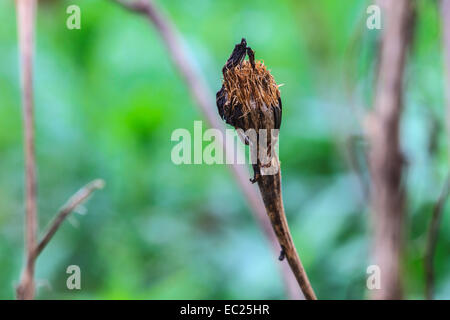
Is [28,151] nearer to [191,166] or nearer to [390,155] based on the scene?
[390,155]

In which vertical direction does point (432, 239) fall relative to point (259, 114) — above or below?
below

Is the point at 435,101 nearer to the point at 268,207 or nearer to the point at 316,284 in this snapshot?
the point at 316,284

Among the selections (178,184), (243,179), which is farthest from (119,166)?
(243,179)

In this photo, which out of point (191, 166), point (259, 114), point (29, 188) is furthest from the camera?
point (191, 166)

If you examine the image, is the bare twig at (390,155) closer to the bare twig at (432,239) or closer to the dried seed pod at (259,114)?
the bare twig at (432,239)

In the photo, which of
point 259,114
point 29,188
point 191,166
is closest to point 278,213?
point 259,114

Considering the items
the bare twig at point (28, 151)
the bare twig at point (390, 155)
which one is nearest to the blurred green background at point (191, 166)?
the bare twig at point (390, 155)

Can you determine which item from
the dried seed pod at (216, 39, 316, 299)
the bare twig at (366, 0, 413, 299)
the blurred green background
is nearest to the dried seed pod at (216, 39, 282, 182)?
the dried seed pod at (216, 39, 316, 299)
